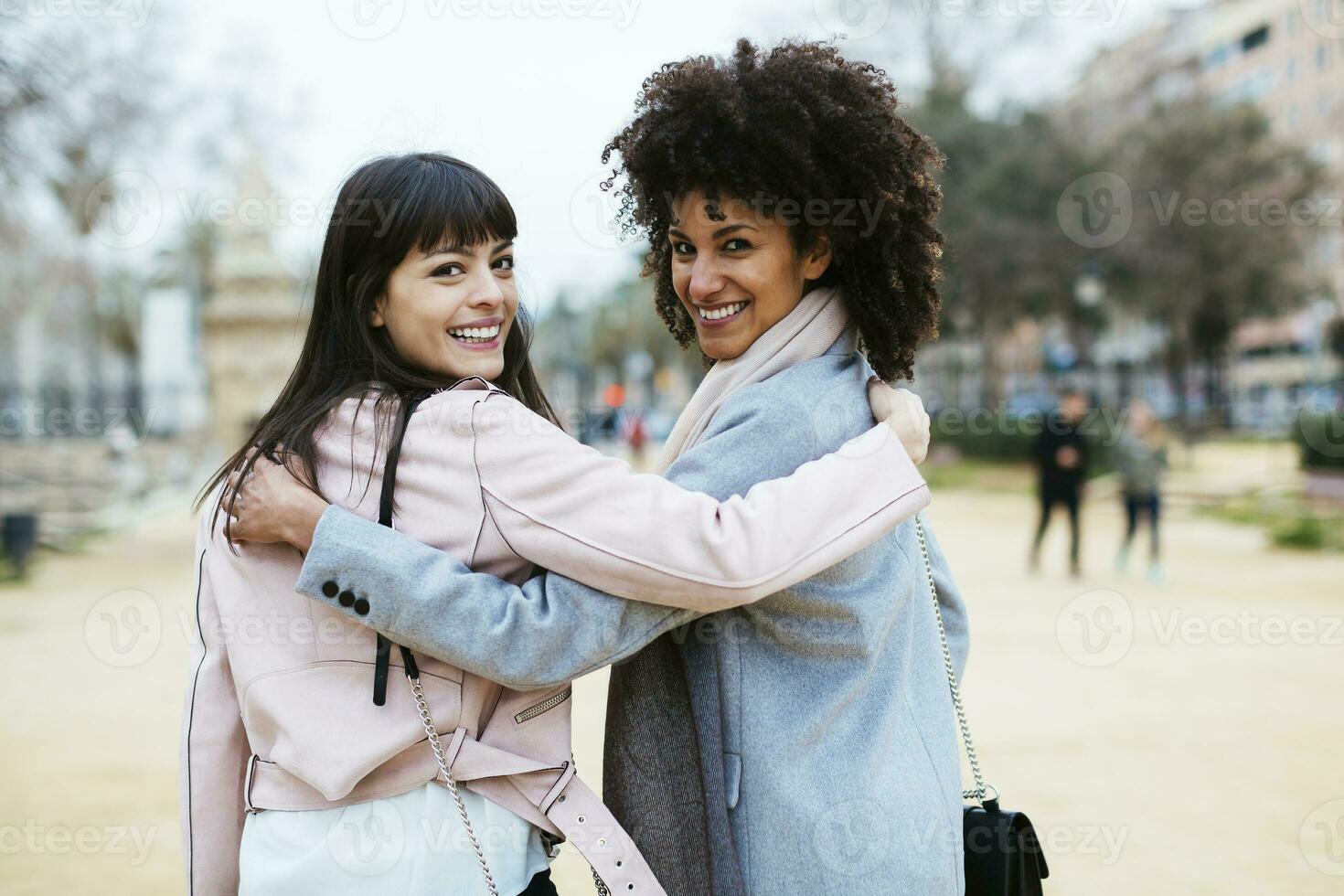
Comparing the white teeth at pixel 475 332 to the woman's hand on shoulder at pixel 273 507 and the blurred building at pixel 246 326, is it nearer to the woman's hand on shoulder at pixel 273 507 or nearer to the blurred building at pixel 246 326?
the woman's hand on shoulder at pixel 273 507

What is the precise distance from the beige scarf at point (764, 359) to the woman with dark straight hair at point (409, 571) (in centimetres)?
19

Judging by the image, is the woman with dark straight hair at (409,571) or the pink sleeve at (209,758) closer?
the woman with dark straight hair at (409,571)

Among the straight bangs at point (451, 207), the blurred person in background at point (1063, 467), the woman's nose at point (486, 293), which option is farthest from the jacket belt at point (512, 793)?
the blurred person in background at point (1063, 467)

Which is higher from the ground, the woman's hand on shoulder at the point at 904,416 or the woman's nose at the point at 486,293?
the woman's nose at the point at 486,293

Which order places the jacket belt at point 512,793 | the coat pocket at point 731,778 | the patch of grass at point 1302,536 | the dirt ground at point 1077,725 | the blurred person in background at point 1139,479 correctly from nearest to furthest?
the jacket belt at point 512,793 → the coat pocket at point 731,778 → the dirt ground at point 1077,725 → the blurred person in background at point 1139,479 → the patch of grass at point 1302,536

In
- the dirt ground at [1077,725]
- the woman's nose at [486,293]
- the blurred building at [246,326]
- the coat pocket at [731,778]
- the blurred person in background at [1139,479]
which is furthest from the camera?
the blurred building at [246,326]

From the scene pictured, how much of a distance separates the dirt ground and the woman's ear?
3.15 meters

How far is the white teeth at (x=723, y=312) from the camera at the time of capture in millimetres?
2107

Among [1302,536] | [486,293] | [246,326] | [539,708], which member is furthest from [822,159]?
[246,326]

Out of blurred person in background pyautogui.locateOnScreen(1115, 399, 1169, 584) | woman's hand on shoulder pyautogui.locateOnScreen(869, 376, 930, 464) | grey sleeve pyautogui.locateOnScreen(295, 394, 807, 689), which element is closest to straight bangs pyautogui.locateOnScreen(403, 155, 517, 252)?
grey sleeve pyautogui.locateOnScreen(295, 394, 807, 689)

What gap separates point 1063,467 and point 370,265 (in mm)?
Answer: 11409

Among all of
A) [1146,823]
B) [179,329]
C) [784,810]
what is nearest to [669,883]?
[784,810]

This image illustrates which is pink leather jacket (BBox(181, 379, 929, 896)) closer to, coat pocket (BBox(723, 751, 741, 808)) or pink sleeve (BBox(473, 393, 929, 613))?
pink sleeve (BBox(473, 393, 929, 613))

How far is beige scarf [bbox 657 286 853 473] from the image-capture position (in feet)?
6.54
